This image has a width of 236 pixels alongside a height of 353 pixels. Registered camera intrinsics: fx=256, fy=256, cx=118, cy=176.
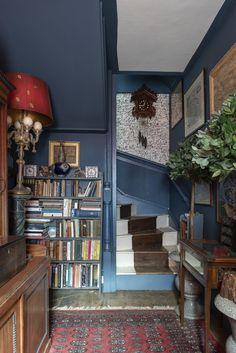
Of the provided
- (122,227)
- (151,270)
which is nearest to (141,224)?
(122,227)

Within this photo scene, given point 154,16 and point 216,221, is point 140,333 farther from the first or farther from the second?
point 154,16

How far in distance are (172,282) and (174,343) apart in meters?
1.00

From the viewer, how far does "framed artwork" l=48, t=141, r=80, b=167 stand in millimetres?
3031

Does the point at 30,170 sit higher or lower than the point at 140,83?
lower

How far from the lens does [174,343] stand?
1.89 metres

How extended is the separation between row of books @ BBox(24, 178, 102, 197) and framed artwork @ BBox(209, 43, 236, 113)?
4.81 feet

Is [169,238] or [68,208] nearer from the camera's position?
[68,208]

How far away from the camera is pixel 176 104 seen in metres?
3.71

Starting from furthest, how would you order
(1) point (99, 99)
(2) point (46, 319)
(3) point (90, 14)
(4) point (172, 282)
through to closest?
(4) point (172, 282) < (1) point (99, 99) < (3) point (90, 14) < (2) point (46, 319)

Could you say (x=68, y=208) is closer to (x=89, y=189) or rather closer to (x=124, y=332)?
(x=89, y=189)

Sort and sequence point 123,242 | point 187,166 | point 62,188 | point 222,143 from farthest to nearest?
point 123,242, point 62,188, point 187,166, point 222,143

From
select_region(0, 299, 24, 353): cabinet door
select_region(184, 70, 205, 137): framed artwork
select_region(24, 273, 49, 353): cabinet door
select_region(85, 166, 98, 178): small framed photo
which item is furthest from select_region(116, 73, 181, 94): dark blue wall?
select_region(0, 299, 24, 353): cabinet door

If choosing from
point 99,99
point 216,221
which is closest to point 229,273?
point 216,221

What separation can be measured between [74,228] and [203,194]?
1.41 m
